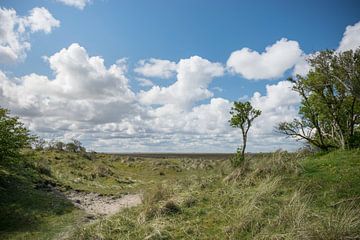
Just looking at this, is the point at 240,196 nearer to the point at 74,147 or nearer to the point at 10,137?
the point at 10,137

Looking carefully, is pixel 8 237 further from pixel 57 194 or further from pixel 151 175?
pixel 151 175

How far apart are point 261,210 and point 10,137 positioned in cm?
1258

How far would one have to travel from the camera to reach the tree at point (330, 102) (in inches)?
751

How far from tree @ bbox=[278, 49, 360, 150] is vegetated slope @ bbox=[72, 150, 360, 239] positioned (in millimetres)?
4771

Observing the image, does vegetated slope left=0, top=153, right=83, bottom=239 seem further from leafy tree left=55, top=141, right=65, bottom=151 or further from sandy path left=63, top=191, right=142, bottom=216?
leafy tree left=55, top=141, right=65, bottom=151

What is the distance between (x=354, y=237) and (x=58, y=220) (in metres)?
11.9

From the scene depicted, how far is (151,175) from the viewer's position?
37.4 metres

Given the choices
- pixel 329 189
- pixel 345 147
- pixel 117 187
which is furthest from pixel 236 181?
pixel 117 187

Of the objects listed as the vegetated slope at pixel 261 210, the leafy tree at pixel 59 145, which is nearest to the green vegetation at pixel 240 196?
the vegetated slope at pixel 261 210

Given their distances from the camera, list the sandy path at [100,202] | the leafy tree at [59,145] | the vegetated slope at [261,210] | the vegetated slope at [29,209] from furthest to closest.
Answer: the leafy tree at [59,145], the sandy path at [100,202], the vegetated slope at [29,209], the vegetated slope at [261,210]

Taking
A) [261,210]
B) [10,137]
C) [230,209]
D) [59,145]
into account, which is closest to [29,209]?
[10,137]

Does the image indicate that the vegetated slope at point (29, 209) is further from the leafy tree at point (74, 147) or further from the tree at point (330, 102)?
the leafy tree at point (74, 147)

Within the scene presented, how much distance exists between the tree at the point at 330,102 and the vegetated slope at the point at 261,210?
477 centimetres

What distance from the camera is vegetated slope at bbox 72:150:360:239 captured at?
8.83m
